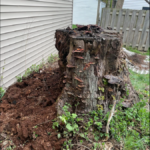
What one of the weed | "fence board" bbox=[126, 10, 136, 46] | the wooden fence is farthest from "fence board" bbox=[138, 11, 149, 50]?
the weed

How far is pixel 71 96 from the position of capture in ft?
6.96

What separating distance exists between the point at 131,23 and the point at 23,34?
6529 millimetres

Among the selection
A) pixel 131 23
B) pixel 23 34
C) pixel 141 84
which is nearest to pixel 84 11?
pixel 131 23

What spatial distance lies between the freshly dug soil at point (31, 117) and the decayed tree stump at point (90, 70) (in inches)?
12.5

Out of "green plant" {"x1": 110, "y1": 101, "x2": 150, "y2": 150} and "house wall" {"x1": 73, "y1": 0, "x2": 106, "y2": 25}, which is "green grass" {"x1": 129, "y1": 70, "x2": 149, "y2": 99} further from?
"house wall" {"x1": 73, "y1": 0, "x2": 106, "y2": 25}

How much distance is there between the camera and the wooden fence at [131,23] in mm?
7566

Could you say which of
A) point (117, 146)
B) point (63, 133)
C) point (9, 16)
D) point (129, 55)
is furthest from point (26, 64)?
point (129, 55)

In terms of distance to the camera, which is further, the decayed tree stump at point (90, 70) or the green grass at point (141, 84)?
the green grass at point (141, 84)

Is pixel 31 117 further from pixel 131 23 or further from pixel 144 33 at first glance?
pixel 144 33

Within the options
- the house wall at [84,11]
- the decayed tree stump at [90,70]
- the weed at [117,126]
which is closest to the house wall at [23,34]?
the decayed tree stump at [90,70]

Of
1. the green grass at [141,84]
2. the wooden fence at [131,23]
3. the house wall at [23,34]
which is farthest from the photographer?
the wooden fence at [131,23]

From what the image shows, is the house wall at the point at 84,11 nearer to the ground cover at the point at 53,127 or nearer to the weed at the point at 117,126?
the ground cover at the point at 53,127

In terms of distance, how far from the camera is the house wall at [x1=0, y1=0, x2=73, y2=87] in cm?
303

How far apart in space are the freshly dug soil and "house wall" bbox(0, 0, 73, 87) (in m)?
0.70
